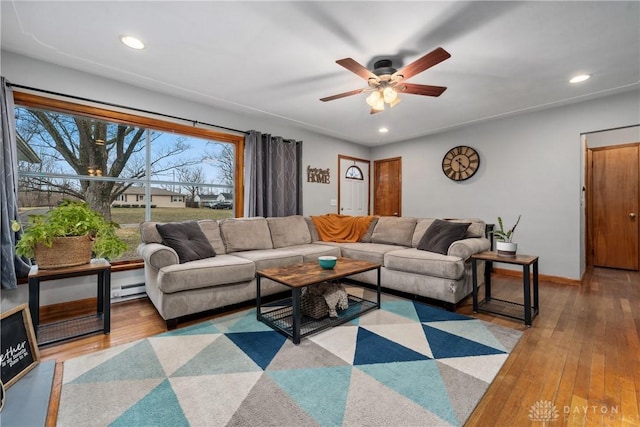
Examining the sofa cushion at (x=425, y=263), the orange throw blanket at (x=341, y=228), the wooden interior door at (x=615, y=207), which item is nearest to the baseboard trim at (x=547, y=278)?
the wooden interior door at (x=615, y=207)

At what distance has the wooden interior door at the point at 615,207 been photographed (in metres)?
4.61

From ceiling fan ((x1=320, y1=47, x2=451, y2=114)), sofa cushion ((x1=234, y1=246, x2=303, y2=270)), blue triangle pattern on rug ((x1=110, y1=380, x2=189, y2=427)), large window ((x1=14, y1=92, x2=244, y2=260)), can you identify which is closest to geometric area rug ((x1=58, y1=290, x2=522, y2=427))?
blue triangle pattern on rug ((x1=110, y1=380, x2=189, y2=427))

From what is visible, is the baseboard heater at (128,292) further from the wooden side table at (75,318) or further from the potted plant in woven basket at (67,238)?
the potted plant in woven basket at (67,238)

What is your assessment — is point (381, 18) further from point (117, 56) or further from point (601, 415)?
point (601, 415)

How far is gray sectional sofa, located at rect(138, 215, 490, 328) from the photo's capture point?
2443 millimetres

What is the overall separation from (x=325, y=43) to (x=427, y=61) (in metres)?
0.84

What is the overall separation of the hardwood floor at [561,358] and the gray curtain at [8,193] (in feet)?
2.78

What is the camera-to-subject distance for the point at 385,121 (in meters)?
4.46

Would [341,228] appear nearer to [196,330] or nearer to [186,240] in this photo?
[186,240]

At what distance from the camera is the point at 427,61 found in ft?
6.76

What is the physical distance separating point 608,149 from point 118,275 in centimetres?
759

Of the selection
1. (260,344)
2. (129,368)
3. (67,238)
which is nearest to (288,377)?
(260,344)

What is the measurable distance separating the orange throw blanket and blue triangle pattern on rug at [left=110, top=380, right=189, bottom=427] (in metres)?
2.99

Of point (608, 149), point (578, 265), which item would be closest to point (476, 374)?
point (578, 265)
